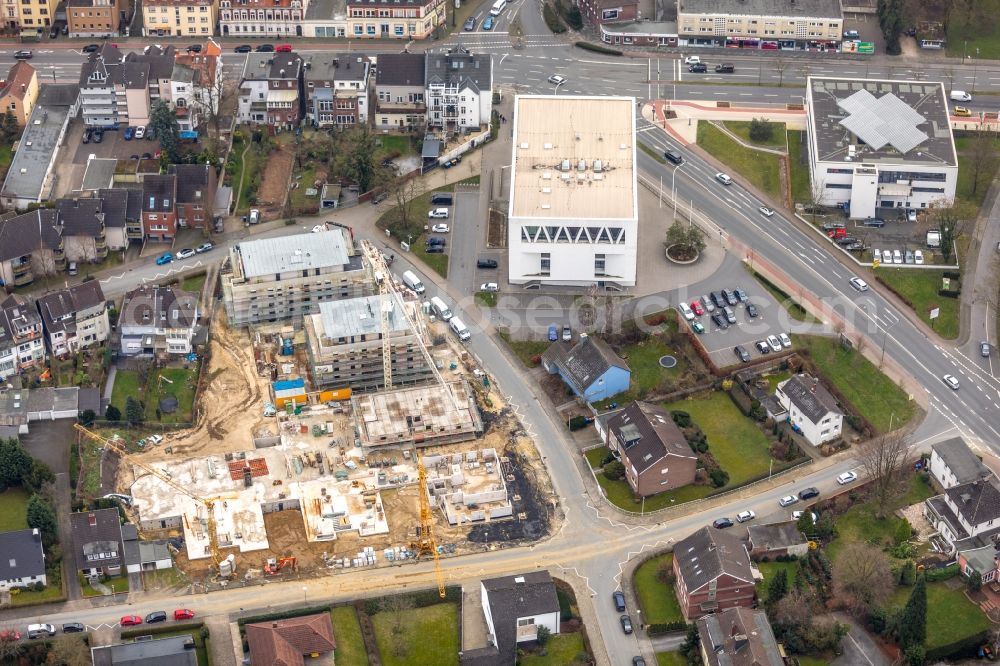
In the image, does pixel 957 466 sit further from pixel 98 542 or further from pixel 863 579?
pixel 98 542

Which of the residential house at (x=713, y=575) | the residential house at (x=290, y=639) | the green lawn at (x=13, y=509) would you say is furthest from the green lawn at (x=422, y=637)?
the green lawn at (x=13, y=509)

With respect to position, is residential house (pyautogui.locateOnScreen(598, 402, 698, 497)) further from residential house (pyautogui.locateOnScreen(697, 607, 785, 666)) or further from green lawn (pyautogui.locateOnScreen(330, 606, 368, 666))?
green lawn (pyautogui.locateOnScreen(330, 606, 368, 666))

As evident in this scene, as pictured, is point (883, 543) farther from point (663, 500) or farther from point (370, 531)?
point (370, 531)

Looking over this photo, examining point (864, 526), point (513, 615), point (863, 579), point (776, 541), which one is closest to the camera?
point (513, 615)

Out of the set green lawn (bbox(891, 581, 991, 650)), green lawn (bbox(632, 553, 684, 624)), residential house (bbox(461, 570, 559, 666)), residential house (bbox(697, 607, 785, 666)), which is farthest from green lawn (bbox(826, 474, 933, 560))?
residential house (bbox(461, 570, 559, 666))

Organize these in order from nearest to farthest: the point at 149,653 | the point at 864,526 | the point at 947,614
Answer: the point at 149,653 < the point at 947,614 < the point at 864,526

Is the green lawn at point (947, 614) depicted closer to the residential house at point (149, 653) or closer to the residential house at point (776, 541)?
the residential house at point (776, 541)

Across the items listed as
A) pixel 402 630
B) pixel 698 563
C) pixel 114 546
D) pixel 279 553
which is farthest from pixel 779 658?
pixel 114 546

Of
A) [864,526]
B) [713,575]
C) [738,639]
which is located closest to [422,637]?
[713,575]
